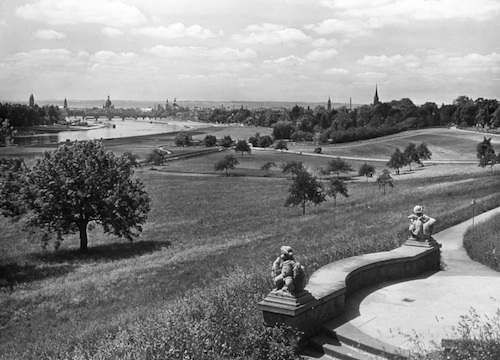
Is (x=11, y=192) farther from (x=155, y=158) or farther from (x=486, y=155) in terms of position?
(x=155, y=158)

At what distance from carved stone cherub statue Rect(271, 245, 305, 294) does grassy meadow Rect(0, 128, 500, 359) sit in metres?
0.98

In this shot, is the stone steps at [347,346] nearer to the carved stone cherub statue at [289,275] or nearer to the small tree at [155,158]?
the carved stone cherub statue at [289,275]

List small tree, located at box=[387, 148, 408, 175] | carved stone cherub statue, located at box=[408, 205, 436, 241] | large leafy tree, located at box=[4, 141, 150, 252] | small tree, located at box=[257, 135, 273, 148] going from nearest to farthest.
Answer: carved stone cherub statue, located at box=[408, 205, 436, 241] → large leafy tree, located at box=[4, 141, 150, 252] → small tree, located at box=[387, 148, 408, 175] → small tree, located at box=[257, 135, 273, 148]

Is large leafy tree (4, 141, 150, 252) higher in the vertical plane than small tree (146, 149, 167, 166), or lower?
higher

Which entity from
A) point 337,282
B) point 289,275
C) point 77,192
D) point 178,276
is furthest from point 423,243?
point 77,192

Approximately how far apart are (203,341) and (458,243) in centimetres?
1522

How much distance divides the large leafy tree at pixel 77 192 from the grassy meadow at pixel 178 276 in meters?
2.50

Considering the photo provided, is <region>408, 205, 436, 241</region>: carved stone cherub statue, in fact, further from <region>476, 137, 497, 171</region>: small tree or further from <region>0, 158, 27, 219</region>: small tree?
<region>476, 137, 497, 171</region>: small tree

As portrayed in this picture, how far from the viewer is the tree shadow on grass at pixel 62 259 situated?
30812 mm

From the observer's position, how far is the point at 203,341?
10125mm

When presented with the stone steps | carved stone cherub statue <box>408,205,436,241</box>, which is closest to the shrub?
carved stone cherub statue <box>408,205,436,241</box>

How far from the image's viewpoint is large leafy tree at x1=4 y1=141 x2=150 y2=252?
35906mm

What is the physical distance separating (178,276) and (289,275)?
644 inches

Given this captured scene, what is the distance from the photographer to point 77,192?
36.0 meters
